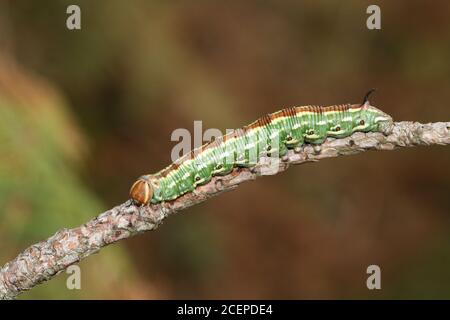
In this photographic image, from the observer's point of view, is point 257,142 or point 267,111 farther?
point 267,111

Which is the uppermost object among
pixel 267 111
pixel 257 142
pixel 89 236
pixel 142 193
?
pixel 267 111

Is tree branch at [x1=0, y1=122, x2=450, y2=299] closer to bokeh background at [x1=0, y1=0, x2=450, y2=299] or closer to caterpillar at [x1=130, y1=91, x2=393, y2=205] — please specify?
caterpillar at [x1=130, y1=91, x2=393, y2=205]

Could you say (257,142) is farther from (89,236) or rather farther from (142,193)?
(89,236)

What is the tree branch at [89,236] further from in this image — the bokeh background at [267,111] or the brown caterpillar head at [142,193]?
the bokeh background at [267,111]

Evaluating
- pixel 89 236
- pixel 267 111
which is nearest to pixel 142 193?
pixel 89 236

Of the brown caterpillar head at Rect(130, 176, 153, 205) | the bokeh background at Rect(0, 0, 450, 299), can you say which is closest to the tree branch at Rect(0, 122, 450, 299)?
the brown caterpillar head at Rect(130, 176, 153, 205)

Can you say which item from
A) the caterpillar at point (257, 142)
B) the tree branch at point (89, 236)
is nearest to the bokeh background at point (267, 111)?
the caterpillar at point (257, 142)
